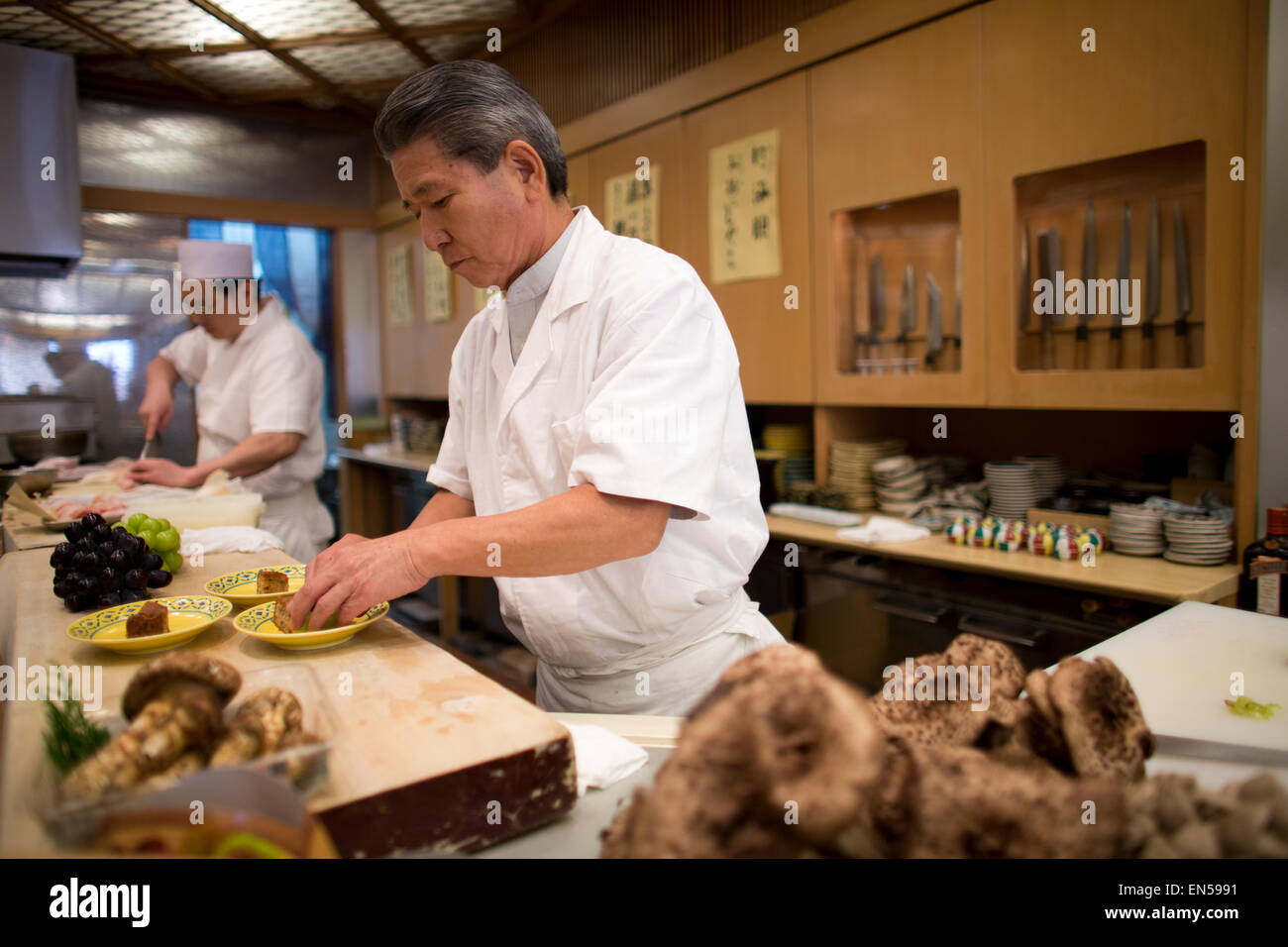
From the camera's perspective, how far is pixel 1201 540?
221 centimetres

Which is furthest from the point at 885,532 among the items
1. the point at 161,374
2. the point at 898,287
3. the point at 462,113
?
the point at 161,374

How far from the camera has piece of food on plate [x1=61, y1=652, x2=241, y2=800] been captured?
0.68 meters

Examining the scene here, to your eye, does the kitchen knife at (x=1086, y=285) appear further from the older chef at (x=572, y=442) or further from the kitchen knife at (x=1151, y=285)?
the older chef at (x=572, y=442)

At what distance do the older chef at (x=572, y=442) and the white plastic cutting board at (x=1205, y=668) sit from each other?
0.64 m

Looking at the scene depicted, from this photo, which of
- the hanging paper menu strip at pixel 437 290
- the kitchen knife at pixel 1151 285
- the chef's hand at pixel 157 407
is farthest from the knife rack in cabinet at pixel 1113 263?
the hanging paper menu strip at pixel 437 290

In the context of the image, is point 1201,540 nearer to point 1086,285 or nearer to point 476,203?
point 1086,285

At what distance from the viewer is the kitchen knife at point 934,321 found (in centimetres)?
298

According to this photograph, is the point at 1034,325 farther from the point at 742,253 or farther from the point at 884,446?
the point at 742,253

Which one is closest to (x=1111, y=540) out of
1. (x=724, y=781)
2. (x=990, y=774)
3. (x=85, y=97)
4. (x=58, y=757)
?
(x=990, y=774)

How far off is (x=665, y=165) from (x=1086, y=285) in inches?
77.2

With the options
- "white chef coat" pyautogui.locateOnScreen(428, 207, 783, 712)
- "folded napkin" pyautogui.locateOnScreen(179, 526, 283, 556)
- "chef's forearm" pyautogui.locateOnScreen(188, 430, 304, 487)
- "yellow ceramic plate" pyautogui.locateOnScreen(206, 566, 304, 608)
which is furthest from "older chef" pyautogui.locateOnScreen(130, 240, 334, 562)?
"white chef coat" pyautogui.locateOnScreen(428, 207, 783, 712)

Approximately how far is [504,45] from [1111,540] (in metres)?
4.45
